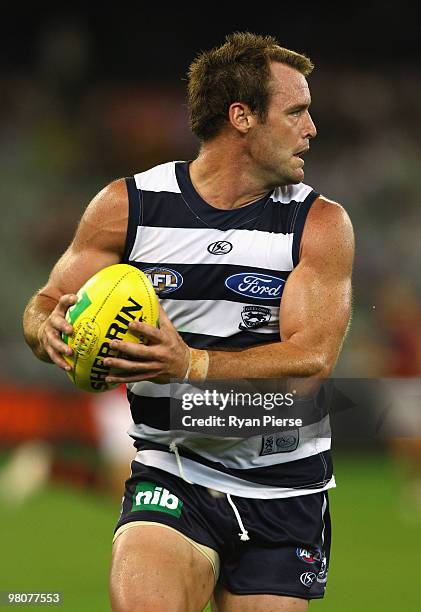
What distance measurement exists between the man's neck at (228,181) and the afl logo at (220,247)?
0.17 meters

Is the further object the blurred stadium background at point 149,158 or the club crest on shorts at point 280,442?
the blurred stadium background at point 149,158

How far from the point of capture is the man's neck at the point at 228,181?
13.9 feet

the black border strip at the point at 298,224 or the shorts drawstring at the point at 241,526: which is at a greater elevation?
the black border strip at the point at 298,224

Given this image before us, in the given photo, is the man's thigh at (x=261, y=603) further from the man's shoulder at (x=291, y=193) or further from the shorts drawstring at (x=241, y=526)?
the man's shoulder at (x=291, y=193)

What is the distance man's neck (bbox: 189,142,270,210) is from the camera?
166 inches

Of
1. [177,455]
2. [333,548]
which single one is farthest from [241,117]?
[333,548]

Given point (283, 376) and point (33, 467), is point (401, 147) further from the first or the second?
point (283, 376)

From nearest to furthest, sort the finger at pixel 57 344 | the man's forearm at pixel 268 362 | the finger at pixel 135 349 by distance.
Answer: the finger at pixel 135 349
the finger at pixel 57 344
the man's forearm at pixel 268 362

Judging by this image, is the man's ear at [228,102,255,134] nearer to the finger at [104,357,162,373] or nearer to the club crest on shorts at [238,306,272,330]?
the club crest on shorts at [238,306,272,330]

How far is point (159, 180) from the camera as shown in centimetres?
425

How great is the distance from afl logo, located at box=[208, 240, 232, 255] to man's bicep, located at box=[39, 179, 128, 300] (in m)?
0.33

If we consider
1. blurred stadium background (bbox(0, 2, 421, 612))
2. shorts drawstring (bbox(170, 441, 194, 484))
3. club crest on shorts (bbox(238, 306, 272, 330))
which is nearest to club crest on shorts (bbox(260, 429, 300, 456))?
shorts drawstring (bbox(170, 441, 194, 484))

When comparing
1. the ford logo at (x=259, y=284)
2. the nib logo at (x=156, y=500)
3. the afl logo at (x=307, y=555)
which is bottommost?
the afl logo at (x=307, y=555)

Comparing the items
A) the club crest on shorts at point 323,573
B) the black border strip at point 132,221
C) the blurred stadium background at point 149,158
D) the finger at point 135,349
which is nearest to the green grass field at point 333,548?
the blurred stadium background at point 149,158
